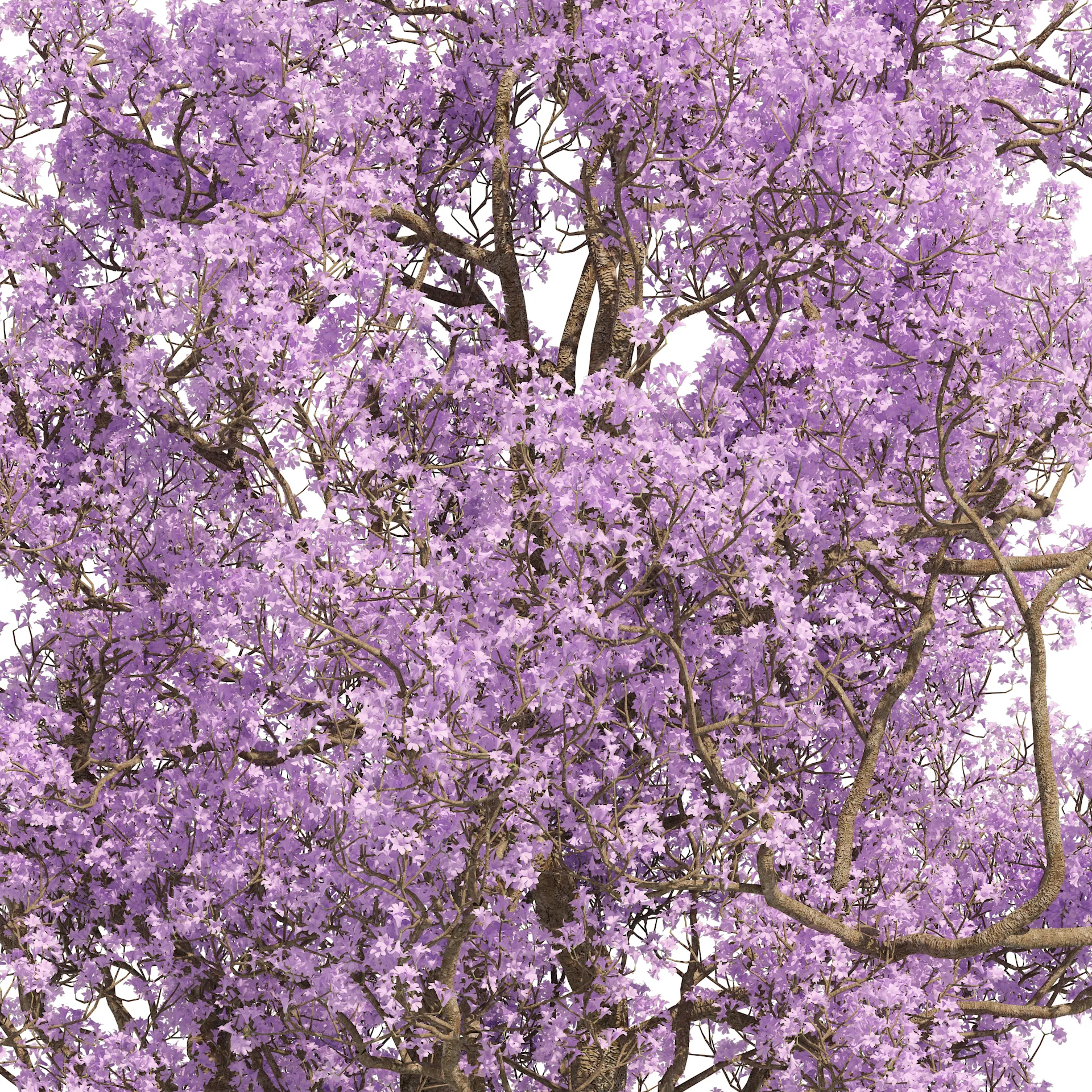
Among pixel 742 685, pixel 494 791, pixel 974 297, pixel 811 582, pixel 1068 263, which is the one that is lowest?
pixel 494 791

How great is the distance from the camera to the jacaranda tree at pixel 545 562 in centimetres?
1286

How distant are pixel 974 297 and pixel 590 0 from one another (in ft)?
14.5

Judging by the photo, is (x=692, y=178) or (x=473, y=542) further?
(x=692, y=178)

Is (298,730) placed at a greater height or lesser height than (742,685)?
lesser

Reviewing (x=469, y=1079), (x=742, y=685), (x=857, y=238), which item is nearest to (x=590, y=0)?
(x=857, y=238)

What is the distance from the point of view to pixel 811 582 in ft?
46.4

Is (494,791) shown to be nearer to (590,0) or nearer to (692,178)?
(692,178)

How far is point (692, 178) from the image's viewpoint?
46.9 ft

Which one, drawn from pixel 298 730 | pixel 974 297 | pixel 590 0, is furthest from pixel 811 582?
pixel 590 0

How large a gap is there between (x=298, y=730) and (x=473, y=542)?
211 cm

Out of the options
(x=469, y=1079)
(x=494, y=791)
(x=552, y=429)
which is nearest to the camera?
(x=494, y=791)

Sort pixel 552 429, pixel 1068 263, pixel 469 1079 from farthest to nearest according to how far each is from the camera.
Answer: pixel 1068 263
pixel 469 1079
pixel 552 429

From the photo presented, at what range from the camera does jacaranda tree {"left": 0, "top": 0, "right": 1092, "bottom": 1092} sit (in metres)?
12.9

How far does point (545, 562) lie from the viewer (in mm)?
13211
